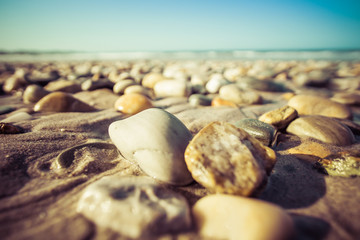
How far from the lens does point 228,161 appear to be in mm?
974

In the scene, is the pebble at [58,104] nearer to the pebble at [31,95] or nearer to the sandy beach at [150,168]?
the sandy beach at [150,168]

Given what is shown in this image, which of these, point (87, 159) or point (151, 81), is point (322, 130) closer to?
A: point (87, 159)

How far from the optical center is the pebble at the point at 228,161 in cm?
91

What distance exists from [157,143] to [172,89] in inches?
95.7

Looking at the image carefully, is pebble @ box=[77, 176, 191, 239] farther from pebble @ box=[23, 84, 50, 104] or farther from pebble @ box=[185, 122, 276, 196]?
pebble @ box=[23, 84, 50, 104]

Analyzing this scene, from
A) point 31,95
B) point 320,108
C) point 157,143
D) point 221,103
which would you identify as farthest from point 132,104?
point 320,108

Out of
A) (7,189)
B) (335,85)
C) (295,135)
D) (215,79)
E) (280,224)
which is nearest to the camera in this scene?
(280,224)

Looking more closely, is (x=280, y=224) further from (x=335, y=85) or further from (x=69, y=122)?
(x=335, y=85)

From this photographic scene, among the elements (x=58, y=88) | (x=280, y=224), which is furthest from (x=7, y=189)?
(x=58, y=88)

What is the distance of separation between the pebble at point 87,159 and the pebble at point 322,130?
1.67 metres

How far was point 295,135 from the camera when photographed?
1.78 metres

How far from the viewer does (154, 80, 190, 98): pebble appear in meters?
3.34

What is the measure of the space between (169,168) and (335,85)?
555 centimetres

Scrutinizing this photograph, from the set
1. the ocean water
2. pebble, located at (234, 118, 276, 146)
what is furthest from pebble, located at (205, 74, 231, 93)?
the ocean water
